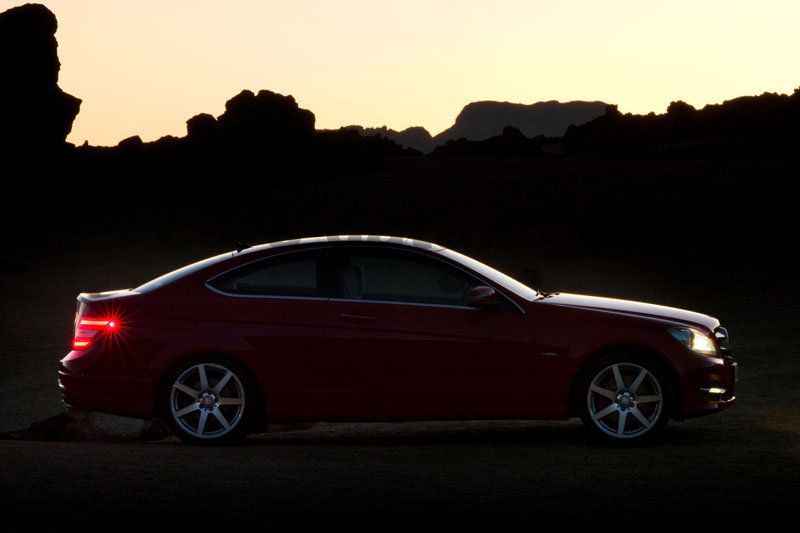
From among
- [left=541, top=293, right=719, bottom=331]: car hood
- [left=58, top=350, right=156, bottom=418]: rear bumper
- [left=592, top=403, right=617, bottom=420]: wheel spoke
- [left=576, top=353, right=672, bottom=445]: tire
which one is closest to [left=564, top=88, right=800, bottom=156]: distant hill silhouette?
[left=541, top=293, right=719, bottom=331]: car hood

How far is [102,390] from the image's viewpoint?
29.0ft

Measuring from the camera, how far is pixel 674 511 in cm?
631

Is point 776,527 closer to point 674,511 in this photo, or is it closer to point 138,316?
point 674,511

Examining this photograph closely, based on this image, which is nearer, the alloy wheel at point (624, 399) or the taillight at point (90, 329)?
the alloy wheel at point (624, 399)

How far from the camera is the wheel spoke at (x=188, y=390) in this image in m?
8.72

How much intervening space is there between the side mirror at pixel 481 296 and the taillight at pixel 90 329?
248cm

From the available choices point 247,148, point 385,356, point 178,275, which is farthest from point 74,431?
point 247,148

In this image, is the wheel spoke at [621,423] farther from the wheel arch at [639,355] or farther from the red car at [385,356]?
the wheel arch at [639,355]

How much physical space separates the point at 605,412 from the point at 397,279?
168cm

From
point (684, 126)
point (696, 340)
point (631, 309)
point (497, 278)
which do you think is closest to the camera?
point (696, 340)

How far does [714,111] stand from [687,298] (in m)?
60.2

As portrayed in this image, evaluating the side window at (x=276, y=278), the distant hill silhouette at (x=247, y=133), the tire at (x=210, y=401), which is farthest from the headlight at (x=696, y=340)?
the distant hill silhouette at (x=247, y=133)

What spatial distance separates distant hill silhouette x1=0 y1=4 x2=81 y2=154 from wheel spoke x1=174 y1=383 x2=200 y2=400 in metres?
66.6

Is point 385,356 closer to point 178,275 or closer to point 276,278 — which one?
point 276,278
